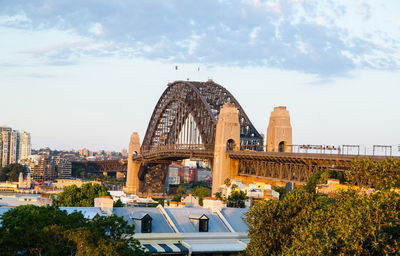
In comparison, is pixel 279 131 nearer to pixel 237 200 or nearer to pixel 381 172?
pixel 237 200

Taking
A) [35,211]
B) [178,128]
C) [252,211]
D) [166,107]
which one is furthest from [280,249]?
[166,107]

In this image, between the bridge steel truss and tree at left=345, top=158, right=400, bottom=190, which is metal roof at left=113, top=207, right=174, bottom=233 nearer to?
tree at left=345, top=158, right=400, bottom=190

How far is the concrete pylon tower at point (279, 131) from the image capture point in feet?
394

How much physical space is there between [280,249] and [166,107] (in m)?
152

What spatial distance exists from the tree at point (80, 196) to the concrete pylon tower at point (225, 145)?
3091cm

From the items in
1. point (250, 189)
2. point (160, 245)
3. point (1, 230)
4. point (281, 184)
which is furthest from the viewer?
point (281, 184)

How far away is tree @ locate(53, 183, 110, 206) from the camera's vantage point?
287ft

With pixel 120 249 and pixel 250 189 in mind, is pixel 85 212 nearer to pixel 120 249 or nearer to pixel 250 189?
pixel 120 249

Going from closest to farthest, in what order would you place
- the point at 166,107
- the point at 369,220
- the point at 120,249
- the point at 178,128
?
the point at 369,220
the point at 120,249
the point at 178,128
the point at 166,107

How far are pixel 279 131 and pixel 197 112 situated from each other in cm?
4888

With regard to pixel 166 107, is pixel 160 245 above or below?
below

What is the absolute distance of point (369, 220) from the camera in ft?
107

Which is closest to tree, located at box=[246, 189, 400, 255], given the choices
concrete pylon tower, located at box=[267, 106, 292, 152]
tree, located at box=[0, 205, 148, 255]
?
tree, located at box=[0, 205, 148, 255]

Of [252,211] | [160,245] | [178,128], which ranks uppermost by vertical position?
[178,128]
